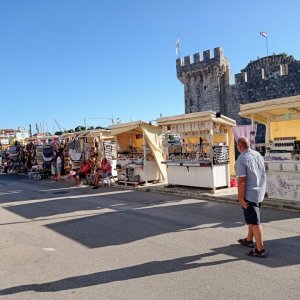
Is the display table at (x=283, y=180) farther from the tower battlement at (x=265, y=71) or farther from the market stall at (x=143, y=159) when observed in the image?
the tower battlement at (x=265, y=71)

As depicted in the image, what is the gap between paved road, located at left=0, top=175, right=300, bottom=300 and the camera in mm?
4672

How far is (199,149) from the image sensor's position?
13.5 meters

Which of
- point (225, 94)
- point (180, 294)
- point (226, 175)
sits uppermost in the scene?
point (225, 94)

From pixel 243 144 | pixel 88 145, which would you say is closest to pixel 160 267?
pixel 243 144

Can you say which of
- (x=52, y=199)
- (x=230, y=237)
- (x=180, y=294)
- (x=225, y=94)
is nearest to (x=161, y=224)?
(x=230, y=237)

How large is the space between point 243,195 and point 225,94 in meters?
30.7

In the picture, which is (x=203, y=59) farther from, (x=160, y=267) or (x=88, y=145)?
(x=160, y=267)

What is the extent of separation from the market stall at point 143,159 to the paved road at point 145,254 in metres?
5.01

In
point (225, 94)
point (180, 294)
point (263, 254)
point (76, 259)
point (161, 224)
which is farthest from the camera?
point (225, 94)

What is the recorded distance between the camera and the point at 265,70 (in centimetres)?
3075

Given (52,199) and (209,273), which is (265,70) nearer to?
(52,199)

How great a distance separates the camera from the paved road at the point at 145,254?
4.67 metres

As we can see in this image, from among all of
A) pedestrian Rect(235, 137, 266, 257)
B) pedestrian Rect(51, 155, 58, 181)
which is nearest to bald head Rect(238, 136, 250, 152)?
pedestrian Rect(235, 137, 266, 257)

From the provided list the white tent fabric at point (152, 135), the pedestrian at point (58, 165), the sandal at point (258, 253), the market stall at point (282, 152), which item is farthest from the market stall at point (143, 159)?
the sandal at point (258, 253)
